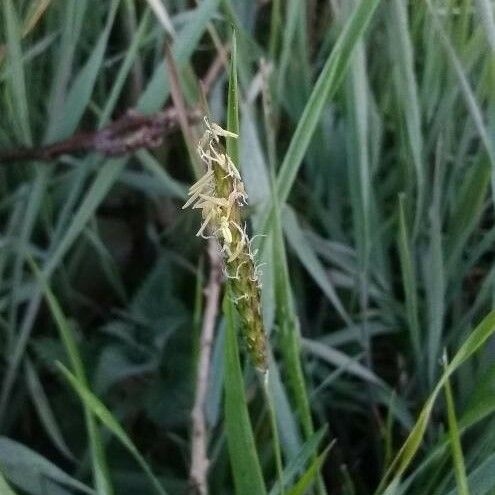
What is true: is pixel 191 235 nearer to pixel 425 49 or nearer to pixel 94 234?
pixel 94 234

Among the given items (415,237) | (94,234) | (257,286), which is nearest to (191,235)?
(94,234)

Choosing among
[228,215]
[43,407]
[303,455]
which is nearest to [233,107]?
[228,215]

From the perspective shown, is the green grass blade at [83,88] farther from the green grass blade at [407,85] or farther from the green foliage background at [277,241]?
the green grass blade at [407,85]

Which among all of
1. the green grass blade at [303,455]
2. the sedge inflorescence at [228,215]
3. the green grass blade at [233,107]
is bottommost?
the green grass blade at [303,455]

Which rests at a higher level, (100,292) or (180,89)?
(180,89)

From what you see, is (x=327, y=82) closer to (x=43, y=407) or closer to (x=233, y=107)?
(x=233, y=107)

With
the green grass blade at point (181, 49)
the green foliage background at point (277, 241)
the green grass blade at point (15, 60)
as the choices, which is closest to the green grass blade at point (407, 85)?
the green foliage background at point (277, 241)

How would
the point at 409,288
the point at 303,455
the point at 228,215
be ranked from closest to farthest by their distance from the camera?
the point at 228,215
the point at 303,455
the point at 409,288
